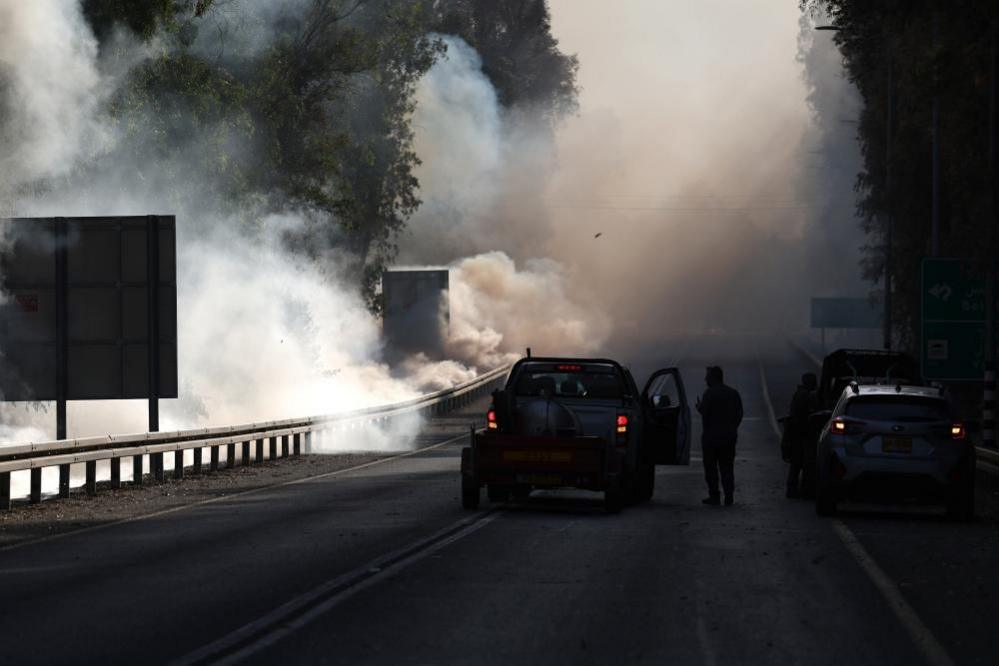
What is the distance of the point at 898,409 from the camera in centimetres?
2092

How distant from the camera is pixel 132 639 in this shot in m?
10.7

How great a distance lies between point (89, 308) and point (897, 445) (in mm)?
13053

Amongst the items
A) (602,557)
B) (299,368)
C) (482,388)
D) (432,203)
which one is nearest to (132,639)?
(602,557)

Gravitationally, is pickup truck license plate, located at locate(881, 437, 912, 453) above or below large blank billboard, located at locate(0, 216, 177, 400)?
below

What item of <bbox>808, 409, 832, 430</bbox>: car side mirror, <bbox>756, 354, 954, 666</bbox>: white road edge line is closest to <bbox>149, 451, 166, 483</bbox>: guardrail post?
<bbox>808, 409, 832, 430</bbox>: car side mirror

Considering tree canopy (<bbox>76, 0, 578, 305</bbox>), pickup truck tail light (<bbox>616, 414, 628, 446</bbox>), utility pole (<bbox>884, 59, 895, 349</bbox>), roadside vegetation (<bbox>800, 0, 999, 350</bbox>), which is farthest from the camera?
utility pole (<bbox>884, 59, 895, 349</bbox>)

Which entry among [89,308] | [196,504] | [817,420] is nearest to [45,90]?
[89,308]

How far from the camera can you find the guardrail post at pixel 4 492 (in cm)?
2177

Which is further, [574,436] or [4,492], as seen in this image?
[4,492]

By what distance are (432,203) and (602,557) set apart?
279 feet

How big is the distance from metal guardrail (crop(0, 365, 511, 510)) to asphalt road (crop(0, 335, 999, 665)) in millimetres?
2038

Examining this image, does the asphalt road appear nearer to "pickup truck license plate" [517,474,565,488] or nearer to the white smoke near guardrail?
"pickup truck license plate" [517,474,565,488]

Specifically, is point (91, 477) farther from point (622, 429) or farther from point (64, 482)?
point (622, 429)

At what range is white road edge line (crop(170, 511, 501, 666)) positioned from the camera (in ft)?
33.0
